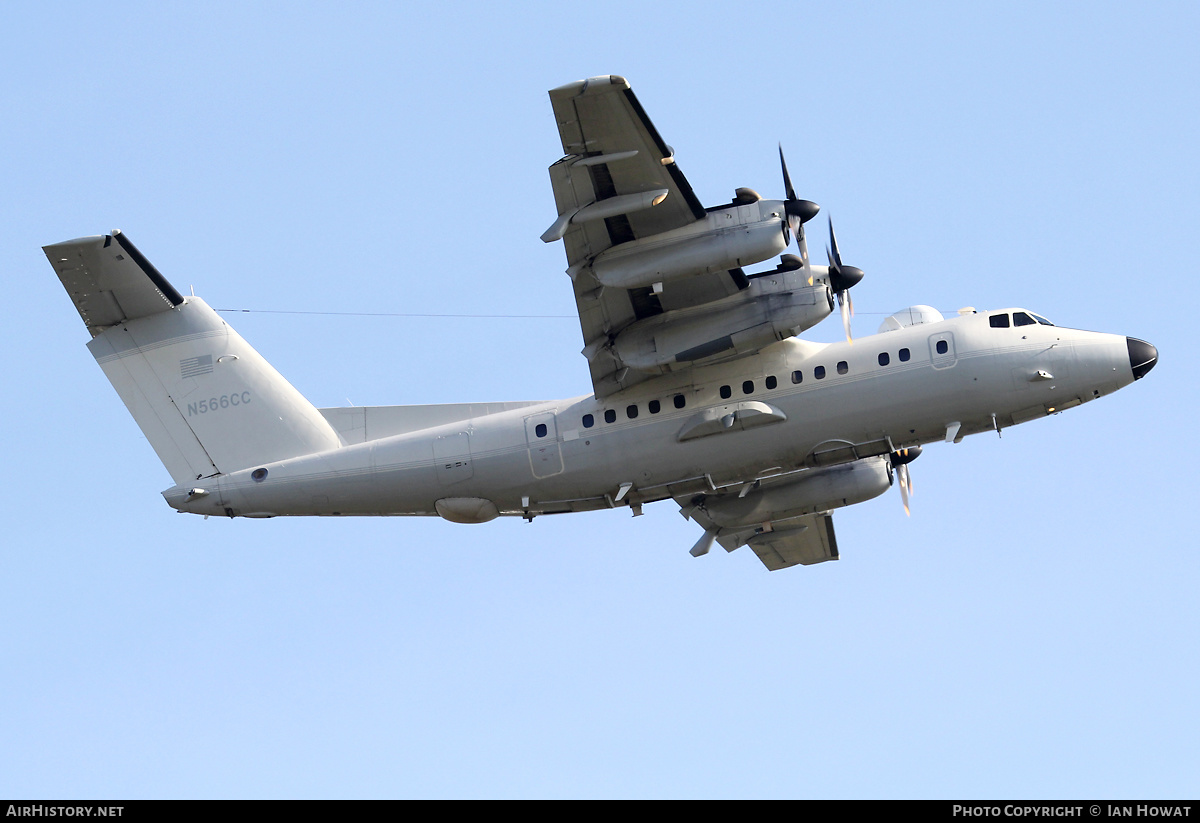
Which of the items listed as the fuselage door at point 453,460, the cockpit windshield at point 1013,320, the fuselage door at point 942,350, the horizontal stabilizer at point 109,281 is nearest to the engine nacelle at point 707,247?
the fuselage door at point 942,350

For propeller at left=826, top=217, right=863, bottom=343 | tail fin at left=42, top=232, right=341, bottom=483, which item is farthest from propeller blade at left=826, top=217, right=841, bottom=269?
tail fin at left=42, top=232, right=341, bottom=483

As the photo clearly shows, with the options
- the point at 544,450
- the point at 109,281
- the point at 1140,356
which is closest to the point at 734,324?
the point at 544,450

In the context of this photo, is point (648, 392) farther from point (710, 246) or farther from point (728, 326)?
point (710, 246)

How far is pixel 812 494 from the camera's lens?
74.8 ft

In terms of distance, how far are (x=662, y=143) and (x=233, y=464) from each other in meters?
8.88

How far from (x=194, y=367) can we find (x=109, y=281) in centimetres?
195

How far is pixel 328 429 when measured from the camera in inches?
834

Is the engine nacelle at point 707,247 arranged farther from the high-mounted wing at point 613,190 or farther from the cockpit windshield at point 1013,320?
the cockpit windshield at point 1013,320

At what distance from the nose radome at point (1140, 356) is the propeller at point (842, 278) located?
4.22m

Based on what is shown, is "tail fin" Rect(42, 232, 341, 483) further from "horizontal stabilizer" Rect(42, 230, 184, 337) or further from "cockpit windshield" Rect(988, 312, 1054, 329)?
"cockpit windshield" Rect(988, 312, 1054, 329)

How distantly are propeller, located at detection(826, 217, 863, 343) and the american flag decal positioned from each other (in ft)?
34.2

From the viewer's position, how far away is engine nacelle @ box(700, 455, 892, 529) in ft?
74.6

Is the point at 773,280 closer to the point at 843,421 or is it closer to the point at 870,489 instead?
the point at 843,421
